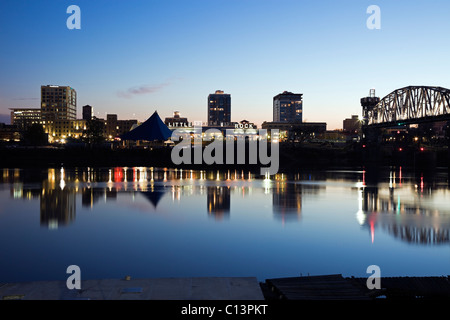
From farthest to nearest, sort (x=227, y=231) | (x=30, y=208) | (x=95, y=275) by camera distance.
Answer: (x=30, y=208) → (x=227, y=231) → (x=95, y=275)

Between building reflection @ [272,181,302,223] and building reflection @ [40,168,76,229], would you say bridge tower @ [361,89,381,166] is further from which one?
building reflection @ [40,168,76,229]

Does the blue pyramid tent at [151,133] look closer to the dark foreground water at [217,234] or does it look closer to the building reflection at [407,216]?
the dark foreground water at [217,234]

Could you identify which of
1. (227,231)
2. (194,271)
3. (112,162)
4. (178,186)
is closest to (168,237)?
(227,231)

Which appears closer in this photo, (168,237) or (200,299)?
(200,299)

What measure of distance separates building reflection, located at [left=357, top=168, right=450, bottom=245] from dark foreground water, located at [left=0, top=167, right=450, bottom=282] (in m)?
0.06

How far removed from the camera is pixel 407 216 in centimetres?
2441

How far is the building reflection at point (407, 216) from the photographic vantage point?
1920 cm

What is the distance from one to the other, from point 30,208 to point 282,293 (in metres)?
21.1

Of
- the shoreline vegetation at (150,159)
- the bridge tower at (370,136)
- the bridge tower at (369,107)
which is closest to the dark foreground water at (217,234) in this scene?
the shoreline vegetation at (150,159)

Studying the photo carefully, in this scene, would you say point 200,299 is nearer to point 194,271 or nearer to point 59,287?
point 59,287

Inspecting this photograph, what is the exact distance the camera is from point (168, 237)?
60.7ft

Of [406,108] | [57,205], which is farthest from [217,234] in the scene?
[406,108]

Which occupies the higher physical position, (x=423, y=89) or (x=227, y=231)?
(x=423, y=89)
